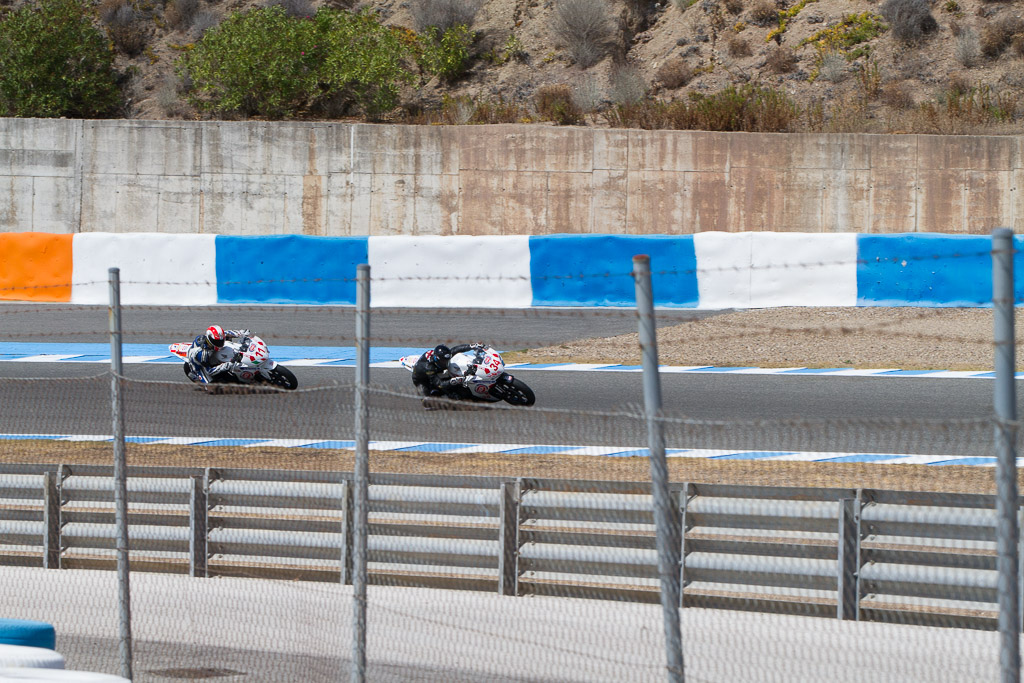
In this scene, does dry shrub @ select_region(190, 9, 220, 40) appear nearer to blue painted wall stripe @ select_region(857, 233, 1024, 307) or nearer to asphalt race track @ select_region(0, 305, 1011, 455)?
asphalt race track @ select_region(0, 305, 1011, 455)

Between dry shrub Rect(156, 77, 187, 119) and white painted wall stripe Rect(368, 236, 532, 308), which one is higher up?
dry shrub Rect(156, 77, 187, 119)

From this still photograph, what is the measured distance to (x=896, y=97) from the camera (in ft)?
80.5

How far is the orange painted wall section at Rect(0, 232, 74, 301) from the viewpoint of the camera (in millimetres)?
19141

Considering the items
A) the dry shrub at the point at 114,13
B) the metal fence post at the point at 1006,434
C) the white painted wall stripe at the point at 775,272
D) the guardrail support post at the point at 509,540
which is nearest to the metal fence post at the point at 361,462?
the guardrail support post at the point at 509,540

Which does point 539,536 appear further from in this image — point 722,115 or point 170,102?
point 170,102

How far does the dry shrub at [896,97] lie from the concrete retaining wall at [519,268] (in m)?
8.42

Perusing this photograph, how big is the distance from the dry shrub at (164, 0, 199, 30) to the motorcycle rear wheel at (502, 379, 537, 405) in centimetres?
2260

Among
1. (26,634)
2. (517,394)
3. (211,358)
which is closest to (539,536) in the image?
(26,634)

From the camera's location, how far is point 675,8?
2881 cm

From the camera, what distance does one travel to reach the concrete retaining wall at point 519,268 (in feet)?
53.7

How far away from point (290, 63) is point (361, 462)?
2120 centimetres

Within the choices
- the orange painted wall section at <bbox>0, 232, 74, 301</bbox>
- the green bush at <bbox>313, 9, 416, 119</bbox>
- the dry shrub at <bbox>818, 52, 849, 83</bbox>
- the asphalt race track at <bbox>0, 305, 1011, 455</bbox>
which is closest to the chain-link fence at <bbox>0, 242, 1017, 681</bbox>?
the asphalt race track at <bbox>0, 305, 1011, 455</bbox>

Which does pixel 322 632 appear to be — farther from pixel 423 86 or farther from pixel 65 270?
pixel 423 86

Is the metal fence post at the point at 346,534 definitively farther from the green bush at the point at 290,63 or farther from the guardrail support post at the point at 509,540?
the green bush at the point at 290,63
